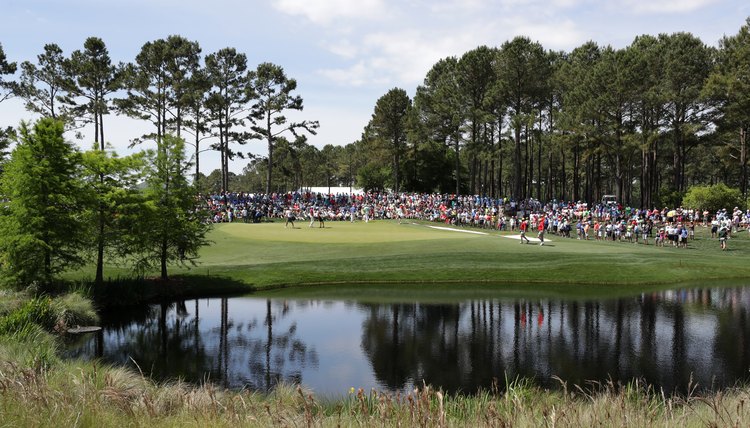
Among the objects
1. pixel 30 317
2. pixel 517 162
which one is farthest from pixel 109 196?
pixel 517 162

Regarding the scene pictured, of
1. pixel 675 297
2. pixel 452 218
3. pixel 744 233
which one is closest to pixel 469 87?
pixel 452 218

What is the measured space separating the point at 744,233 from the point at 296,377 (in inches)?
1653

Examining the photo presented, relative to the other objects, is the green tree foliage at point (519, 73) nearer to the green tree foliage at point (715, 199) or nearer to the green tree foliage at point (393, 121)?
the green tree foliage at point (715, 199)

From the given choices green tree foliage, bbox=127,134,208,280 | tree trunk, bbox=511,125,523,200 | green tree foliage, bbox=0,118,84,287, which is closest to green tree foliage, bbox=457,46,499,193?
tree trunk, bbox=511,125,523,200

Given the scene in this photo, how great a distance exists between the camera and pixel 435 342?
54.9ft

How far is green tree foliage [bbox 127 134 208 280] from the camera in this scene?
83.3ft

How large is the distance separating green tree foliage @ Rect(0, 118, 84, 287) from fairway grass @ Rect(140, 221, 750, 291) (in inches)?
265

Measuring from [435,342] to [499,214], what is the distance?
35.2 m

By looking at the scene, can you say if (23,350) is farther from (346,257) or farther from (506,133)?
(506,133)

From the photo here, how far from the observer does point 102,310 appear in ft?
73.2

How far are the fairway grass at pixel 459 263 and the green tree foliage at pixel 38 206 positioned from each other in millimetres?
6718

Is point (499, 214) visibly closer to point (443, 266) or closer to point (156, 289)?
point (443, 266)

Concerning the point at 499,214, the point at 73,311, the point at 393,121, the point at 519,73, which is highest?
the point at 519,73

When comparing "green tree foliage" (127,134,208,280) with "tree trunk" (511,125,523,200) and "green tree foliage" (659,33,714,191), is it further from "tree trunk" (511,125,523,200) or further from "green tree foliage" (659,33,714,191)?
"green tree foliage" (659,33,714,191)
